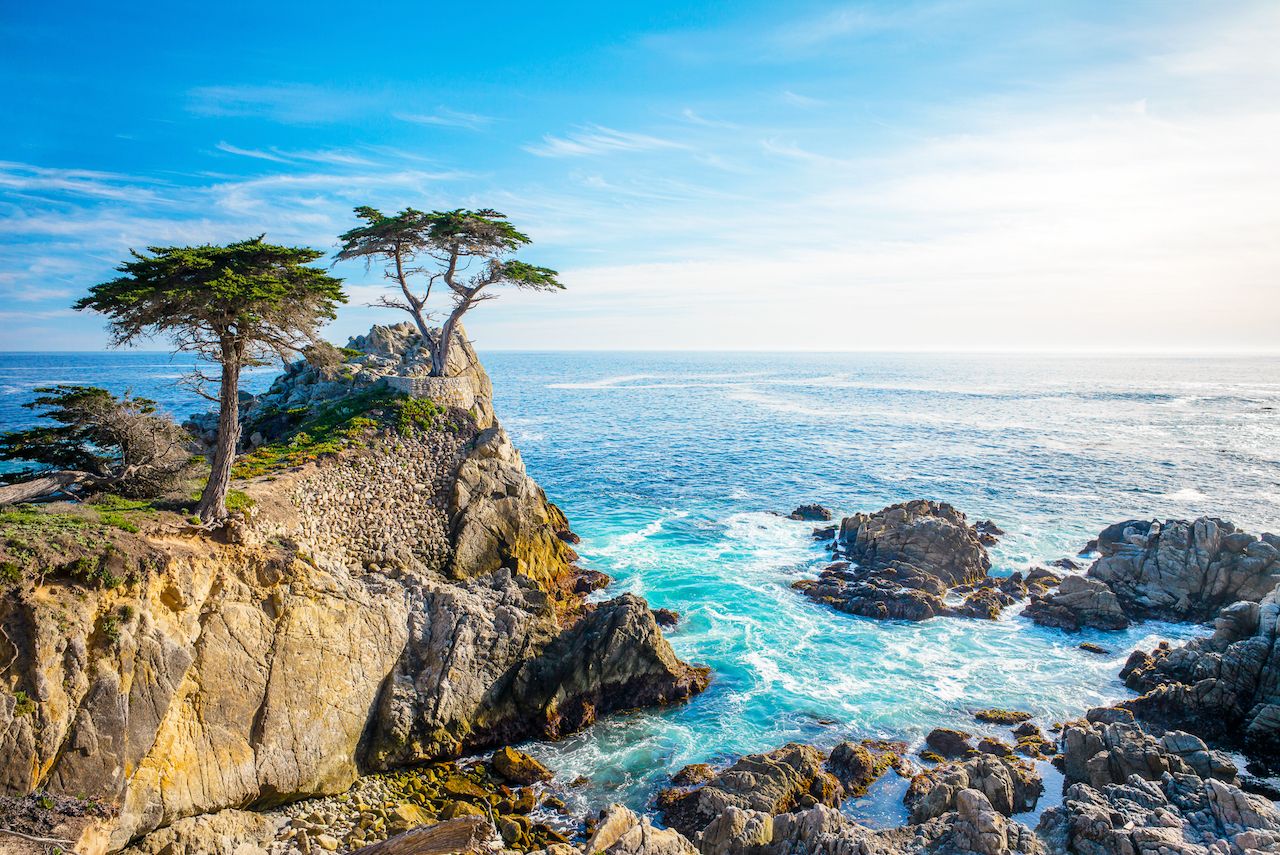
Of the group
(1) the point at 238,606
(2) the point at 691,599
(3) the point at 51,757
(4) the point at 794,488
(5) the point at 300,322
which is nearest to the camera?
(3) the point at 51,757

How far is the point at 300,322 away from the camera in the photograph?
64.3 ft

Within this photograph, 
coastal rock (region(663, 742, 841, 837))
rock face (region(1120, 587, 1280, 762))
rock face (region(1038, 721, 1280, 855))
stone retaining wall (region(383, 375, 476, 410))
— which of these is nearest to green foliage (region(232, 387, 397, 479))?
stone retaining wall (region(383, 375, 476, 410))

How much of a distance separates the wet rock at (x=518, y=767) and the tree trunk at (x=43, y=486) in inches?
557

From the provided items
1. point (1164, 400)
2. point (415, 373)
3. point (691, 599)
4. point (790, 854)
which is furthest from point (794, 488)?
point (1164, 400)

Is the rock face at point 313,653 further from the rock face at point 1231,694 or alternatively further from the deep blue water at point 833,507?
the rock face at point 1231,694

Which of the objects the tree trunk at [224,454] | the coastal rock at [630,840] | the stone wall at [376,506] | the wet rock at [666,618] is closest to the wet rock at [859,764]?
the coastal rock at [630,840]

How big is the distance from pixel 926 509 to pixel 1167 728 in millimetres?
20054

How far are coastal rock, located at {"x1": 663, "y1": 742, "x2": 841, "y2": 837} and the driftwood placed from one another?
17.8 ft

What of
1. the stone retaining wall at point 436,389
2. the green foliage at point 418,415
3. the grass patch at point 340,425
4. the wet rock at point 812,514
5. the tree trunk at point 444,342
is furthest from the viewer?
the wet rock at point 812,514

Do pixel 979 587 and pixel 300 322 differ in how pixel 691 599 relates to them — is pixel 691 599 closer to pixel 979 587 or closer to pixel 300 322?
pixel 979 587

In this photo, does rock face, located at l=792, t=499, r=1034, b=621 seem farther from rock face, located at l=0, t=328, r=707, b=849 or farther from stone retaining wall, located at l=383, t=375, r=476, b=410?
stone retaining wall, located at l=383, t=375, r=476, b=410

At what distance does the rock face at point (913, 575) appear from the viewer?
30672 mm

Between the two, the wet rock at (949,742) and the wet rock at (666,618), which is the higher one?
the wet rock at (666,618)

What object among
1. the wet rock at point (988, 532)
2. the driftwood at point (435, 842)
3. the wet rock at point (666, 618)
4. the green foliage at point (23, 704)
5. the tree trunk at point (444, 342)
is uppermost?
the tree trunk at point (444, 342)
